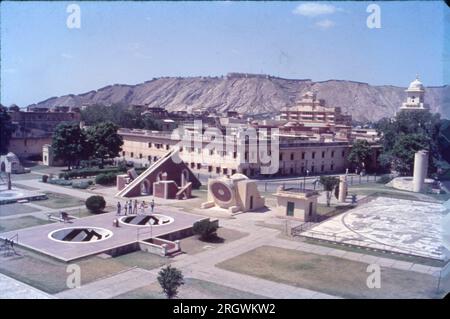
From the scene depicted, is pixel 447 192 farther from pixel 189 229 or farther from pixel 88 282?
pixel 88 282

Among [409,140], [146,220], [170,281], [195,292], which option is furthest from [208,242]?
[409,140]

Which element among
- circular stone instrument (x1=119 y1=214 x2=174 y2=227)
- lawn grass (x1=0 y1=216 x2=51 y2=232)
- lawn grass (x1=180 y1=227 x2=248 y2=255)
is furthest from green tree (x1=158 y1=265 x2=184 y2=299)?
lawn grass (x1=0 y1=216 x2=51 y2=232)

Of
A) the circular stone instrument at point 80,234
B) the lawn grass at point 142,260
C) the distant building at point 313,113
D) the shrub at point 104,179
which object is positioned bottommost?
the lawn grass at point 142,260

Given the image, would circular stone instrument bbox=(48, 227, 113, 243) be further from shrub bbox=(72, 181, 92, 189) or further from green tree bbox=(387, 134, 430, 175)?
green tree bbox=(387, 134, 430, 175)

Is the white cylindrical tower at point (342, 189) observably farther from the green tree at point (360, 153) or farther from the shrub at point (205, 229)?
the green tree at point (360, 153)

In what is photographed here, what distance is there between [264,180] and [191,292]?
26248 mm

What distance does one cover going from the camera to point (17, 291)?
588 inches

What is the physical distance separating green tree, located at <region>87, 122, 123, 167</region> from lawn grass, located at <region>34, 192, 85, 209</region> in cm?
1071

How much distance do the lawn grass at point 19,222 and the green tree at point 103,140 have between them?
17557 millimetres

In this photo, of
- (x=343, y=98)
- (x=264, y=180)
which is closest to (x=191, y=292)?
(x=264, y=180)

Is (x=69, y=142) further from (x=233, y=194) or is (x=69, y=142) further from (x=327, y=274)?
(x=327, y=274)

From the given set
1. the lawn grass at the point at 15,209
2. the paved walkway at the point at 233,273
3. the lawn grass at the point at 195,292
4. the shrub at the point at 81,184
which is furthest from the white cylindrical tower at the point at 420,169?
the lawn grass at the point at 15,209

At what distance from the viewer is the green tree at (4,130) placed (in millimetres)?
45094

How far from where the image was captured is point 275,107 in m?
139
